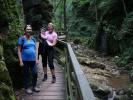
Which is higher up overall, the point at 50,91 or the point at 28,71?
the point at 28,71

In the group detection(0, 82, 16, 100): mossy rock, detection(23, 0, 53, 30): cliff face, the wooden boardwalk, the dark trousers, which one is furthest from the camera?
detection(23, 0, 53, 30): cliff face

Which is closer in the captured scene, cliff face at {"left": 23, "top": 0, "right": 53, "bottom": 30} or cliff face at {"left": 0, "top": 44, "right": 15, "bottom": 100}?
cliff face at {"left": 0, "top": 44, "right": 15, "bottom": 100}

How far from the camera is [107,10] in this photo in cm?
2914

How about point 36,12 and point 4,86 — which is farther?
point 36,12

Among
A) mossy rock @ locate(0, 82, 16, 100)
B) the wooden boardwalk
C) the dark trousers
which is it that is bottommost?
the wooden boardwalk

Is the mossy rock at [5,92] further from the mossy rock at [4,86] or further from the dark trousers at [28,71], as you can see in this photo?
the dark trousers at [28,71]

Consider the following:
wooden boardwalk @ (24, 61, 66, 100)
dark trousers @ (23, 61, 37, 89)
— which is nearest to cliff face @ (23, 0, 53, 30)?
wooden boardwalk @ (24, 61, 66, 100)

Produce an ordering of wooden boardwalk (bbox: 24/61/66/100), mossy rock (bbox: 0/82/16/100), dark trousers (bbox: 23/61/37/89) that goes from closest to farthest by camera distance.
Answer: mossy rock (bbox: 0/82/16/100), wooden boardwalk (bbox: 24/61/66/100), dark trousers (bbox: 23/61/37/89)

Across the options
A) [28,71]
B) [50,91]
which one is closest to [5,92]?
[28,71]

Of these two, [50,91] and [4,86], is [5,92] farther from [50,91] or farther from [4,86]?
[50,91]

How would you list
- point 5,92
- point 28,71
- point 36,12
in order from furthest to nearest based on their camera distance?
point 36,12 → point 28,71 → point 5,92

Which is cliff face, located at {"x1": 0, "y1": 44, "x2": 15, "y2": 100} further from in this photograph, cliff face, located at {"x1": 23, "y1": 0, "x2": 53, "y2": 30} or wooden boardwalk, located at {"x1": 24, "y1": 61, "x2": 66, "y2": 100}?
cliff face, located at {"x1": 23, "y1": 0, "x2": 53, "y2": 30}

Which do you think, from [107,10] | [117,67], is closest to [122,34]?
[117,67]

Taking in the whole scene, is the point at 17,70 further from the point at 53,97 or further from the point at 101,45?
the point at 101,45
